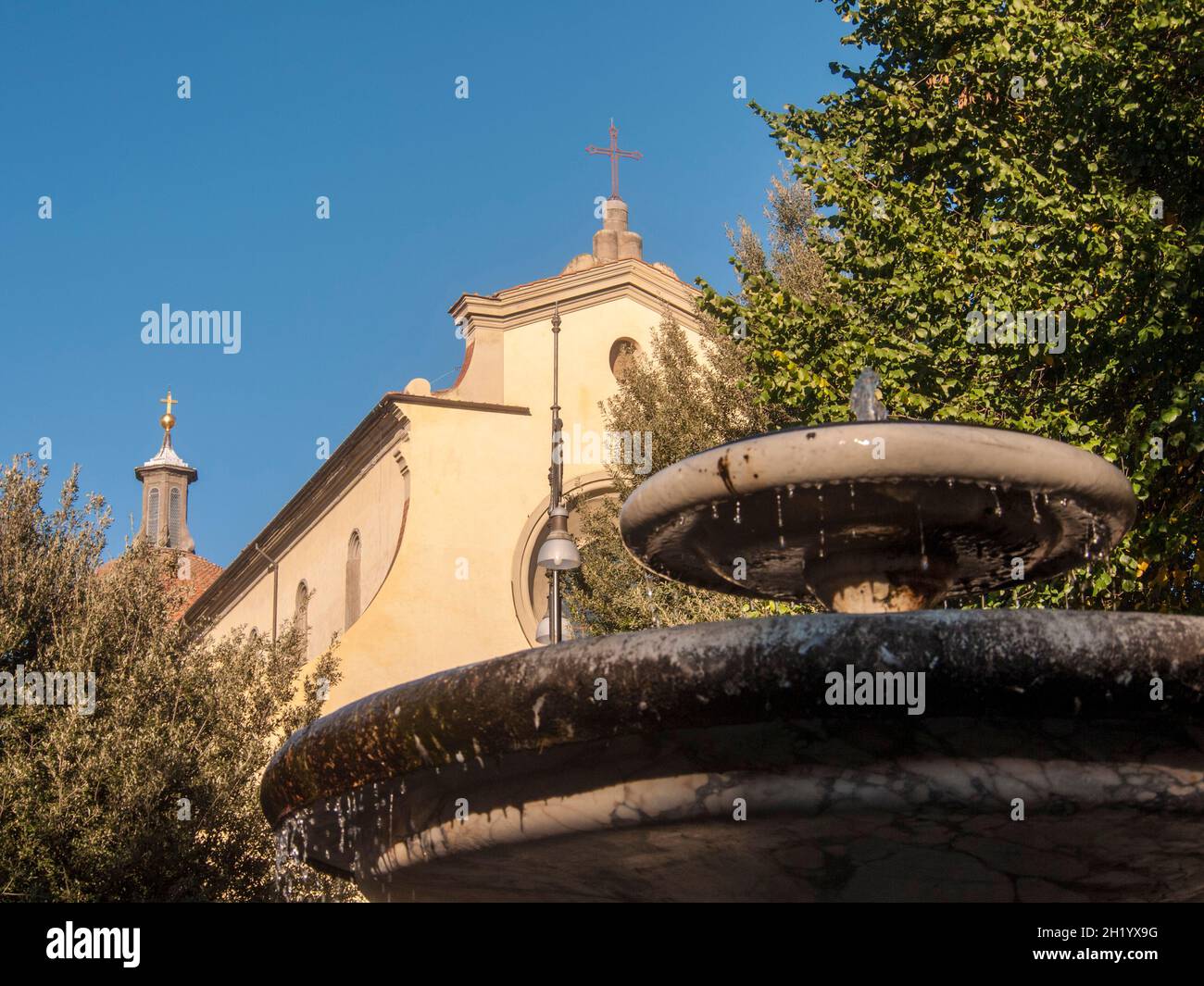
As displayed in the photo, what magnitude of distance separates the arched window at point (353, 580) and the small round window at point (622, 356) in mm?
6162

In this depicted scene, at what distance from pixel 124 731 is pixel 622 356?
16.0 m

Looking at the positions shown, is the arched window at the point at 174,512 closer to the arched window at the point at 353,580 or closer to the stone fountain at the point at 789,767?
the arched window at the point at 353,580

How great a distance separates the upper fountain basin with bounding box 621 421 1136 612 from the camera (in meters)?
6.30

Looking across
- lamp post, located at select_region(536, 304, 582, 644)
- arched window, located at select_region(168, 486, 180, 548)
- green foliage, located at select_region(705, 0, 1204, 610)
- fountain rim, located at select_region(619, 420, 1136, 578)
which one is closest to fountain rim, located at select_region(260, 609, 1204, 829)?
fountain rim, located at select_region(619, 420, 1136, 578)

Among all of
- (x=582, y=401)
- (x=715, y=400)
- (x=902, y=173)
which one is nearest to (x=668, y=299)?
(x=582, y=401)

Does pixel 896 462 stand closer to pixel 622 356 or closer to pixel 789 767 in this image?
pixel 789 767

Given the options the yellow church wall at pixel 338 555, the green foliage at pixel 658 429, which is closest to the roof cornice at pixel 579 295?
the green foliage at pixel 658 429

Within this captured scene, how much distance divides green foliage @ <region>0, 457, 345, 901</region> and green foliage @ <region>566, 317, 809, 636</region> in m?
6.04

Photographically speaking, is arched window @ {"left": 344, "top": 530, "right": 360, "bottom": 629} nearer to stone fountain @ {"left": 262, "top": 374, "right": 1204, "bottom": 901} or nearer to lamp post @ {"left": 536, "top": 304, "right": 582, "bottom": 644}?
lamp post @ {"left": 536, "top": 304, "right": 582, "bottom": 644}

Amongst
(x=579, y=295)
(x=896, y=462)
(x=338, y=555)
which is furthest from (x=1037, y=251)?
(x=338, y=555)

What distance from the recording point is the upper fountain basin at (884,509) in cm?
630

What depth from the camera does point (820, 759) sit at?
168 inches
